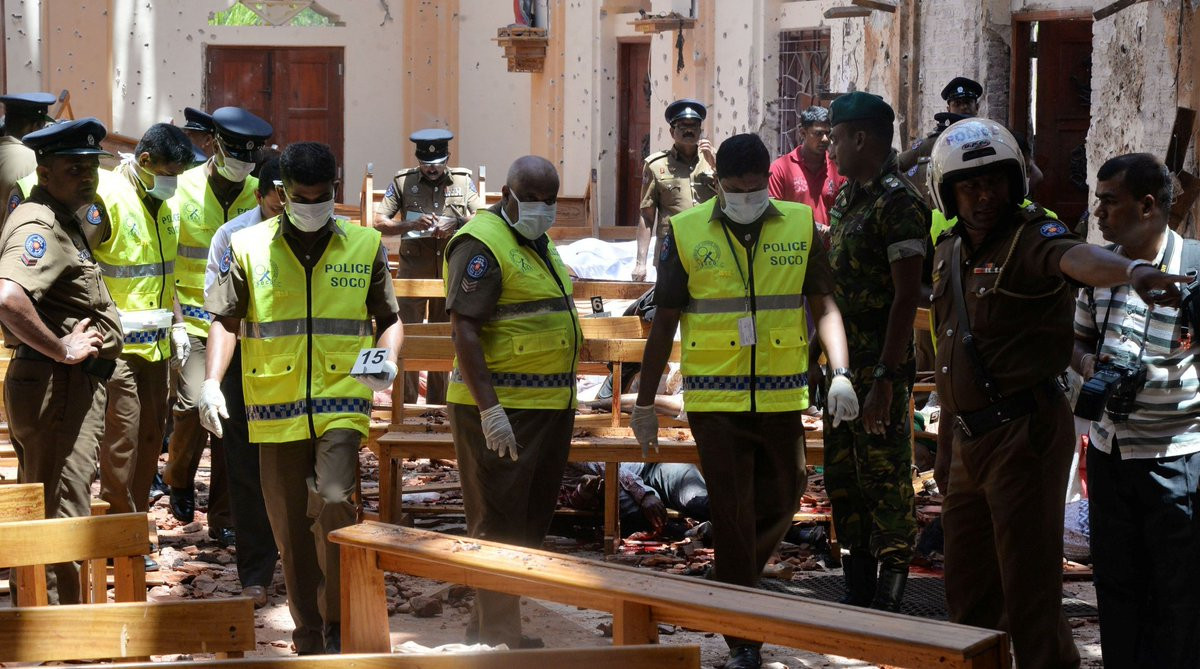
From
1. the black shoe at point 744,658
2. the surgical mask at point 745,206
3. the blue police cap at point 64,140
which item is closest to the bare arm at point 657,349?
the surgical mask at point 745,206

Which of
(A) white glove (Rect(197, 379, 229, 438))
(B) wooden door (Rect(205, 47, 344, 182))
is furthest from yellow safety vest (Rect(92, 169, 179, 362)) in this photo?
(B) wooden door (Rect(205, 47, 344, 182))

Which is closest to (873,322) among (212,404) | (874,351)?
(874,351)

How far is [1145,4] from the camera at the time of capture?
909 centimetres

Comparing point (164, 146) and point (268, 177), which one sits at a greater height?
point (164, 146)

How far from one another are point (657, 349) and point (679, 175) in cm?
574

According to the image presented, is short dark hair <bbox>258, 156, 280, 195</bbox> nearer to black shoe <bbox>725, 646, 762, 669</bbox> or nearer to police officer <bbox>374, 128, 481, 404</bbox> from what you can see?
black shoe <bbox>725, 646, 762, 669</bbox>

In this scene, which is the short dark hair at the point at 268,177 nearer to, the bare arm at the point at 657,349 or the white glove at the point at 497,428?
the white glove at the point at 497,428

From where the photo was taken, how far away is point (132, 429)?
23.8 ft

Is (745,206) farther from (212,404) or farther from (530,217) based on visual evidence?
(212,404)

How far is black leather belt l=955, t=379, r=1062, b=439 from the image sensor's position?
14.6 feet

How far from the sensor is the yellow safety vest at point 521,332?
5.68 meters

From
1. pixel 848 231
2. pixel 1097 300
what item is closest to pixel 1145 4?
pixel 848 231

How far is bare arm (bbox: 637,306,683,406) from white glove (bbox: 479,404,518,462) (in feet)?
1.99

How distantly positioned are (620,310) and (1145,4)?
5.50 m
